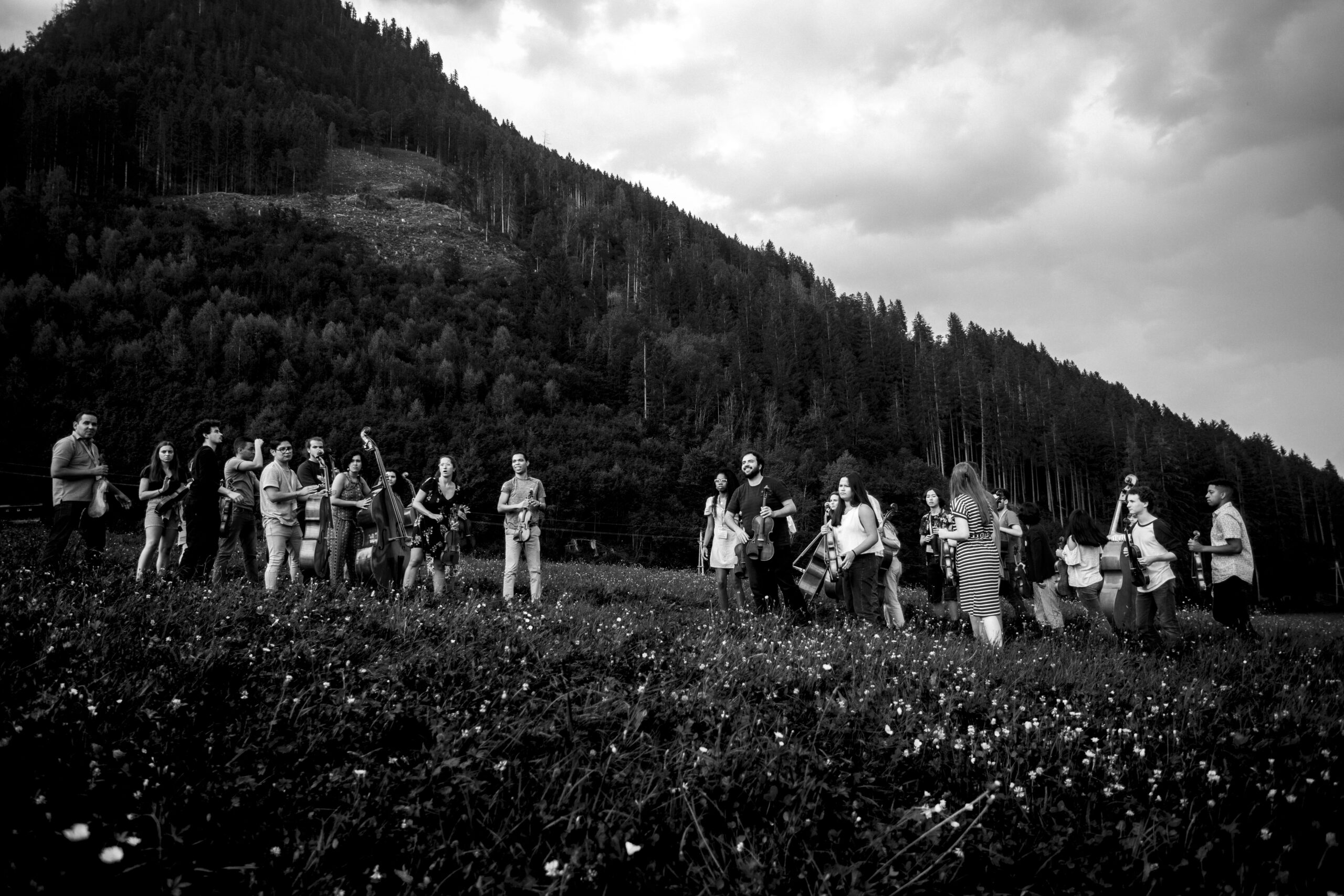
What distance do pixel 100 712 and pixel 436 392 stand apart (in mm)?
58167

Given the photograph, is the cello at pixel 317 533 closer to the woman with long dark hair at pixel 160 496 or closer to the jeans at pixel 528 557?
the woman with long dark hair at pixel 160 496

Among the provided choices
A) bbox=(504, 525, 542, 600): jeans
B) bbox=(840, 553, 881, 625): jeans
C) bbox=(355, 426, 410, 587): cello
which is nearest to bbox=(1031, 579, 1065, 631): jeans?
bbox=(840, 553, 881, 625): jeans

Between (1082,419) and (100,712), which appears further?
(1082,419)

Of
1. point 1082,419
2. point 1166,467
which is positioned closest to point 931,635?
point 1166,467

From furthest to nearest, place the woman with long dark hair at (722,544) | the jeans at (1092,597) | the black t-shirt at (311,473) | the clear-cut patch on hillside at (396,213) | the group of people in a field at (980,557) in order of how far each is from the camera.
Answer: the clear-cut patch on hillside at (396,213) < the woman with long dark hair at (722,544) < the jeans at (1092,597) < the black t-shirt at (311,473) < the group of people in a field at (980,557)

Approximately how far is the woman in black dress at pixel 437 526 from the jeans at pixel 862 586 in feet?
18.1

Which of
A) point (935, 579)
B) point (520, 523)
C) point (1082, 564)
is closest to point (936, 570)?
point (935, 579)

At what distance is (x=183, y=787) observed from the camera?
271 cm

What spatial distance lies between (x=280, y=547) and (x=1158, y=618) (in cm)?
1096

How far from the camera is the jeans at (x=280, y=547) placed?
8320mm

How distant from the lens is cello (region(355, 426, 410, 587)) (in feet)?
30.1

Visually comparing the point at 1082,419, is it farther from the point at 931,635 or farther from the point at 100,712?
the point at 100,712

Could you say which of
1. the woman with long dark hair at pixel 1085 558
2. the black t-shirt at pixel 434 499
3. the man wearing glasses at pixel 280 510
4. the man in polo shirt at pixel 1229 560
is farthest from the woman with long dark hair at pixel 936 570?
the man wearing glasses at pixel 280 510

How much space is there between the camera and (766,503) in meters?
9.11
